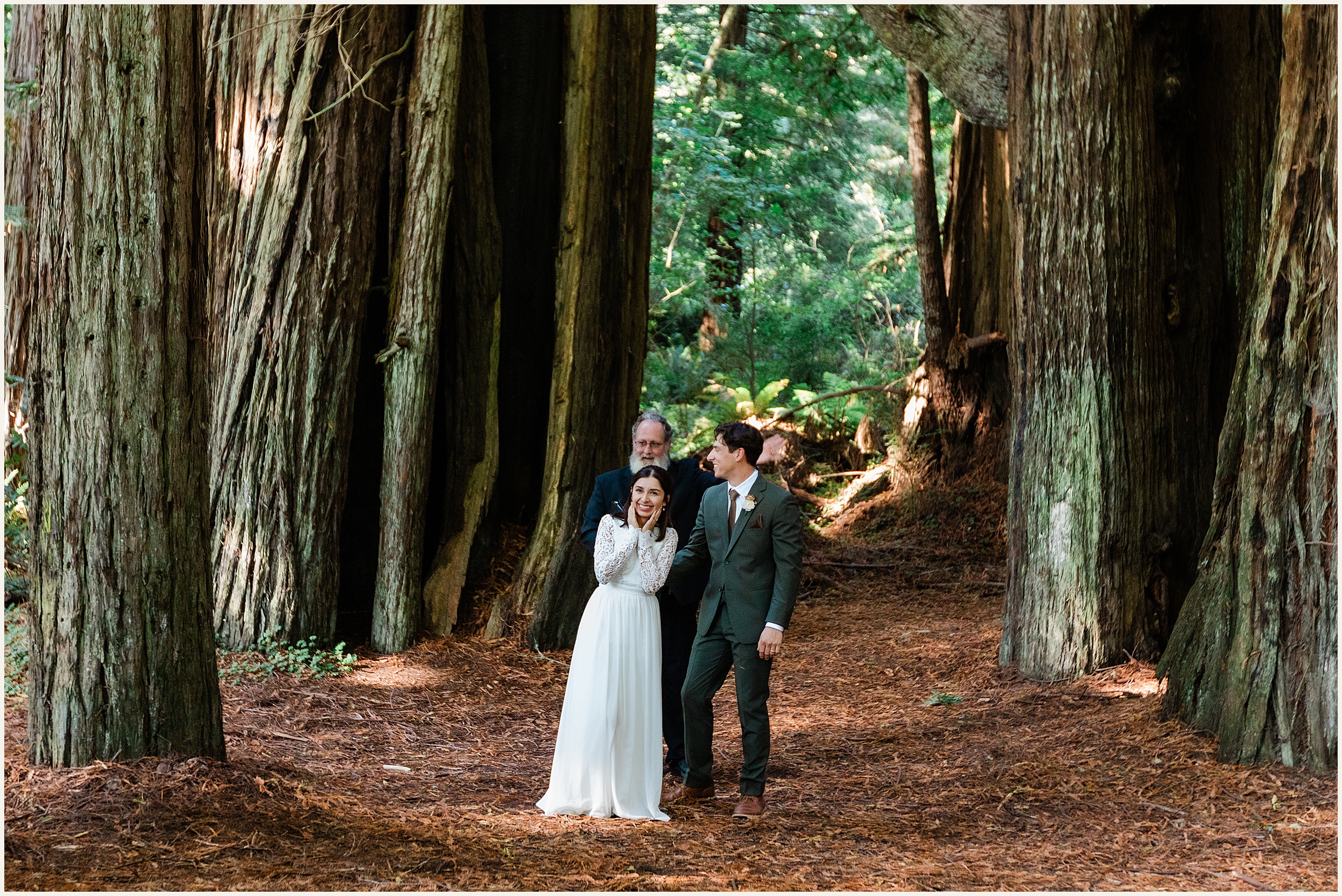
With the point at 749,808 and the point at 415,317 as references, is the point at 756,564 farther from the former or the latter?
the point at 415,317

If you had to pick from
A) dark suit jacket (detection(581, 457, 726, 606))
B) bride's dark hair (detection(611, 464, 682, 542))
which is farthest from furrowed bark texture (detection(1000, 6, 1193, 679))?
bride's dark hair (detection(611, 464, 682, 542))

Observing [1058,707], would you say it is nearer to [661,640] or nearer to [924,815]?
[924,815]

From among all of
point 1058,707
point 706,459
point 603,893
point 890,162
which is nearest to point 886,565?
point 706,459

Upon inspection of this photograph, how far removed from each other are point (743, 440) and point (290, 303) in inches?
159

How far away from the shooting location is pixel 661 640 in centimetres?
566

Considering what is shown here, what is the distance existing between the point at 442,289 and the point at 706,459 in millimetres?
4957

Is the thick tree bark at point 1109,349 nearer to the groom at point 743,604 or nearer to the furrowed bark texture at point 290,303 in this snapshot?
the groom at point 743,604

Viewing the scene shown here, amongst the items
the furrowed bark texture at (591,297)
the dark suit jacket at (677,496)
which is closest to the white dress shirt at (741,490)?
the dark suit jacket at (677,496)

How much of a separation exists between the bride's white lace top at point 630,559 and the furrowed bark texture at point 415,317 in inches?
134

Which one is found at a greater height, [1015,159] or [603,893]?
[1015,159]

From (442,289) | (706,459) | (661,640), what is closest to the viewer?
(661,640)

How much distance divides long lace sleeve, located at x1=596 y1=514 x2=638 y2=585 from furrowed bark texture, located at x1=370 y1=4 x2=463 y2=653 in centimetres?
340

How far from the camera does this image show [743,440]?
514cm

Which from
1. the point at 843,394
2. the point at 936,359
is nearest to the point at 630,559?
the point at 936,359
